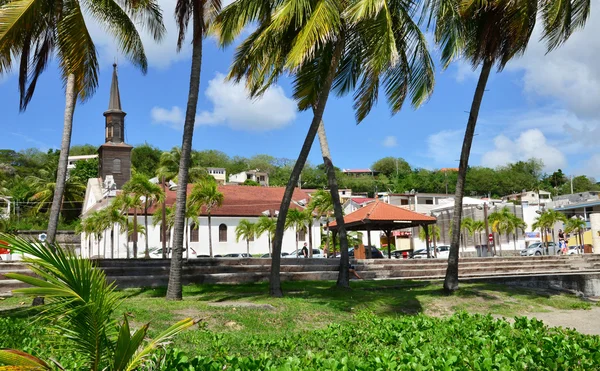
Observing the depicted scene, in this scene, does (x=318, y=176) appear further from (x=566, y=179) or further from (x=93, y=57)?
(x=93, y=57)

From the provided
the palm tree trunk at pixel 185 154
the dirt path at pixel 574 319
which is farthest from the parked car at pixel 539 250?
the palm tree trunk at pixel 185 154

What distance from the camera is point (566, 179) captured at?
12925 centimetres

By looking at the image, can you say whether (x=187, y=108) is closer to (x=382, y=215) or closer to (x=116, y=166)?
(x=382, y=215)

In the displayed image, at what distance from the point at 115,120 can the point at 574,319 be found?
62040 mm

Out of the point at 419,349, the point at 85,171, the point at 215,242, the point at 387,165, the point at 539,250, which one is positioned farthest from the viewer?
the point at 387,165

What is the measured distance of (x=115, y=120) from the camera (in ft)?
226

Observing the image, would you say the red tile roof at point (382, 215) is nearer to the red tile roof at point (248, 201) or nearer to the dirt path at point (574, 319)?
the dirt path at point (574, 319)

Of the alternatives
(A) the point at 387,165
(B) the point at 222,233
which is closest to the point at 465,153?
(B) the point at 222,233

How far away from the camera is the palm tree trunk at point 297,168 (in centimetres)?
1555

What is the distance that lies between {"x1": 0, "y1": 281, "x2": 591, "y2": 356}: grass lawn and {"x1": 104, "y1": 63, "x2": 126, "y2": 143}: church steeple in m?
54.8

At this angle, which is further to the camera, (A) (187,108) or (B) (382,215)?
(B) (382,215)

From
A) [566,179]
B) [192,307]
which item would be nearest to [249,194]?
[192,307]

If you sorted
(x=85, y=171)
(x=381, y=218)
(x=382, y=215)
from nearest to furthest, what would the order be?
1. (x=381, y=218)
2. (x=382, y=215)
3. (x=85, y=171)

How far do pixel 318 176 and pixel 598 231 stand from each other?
3542 inches
